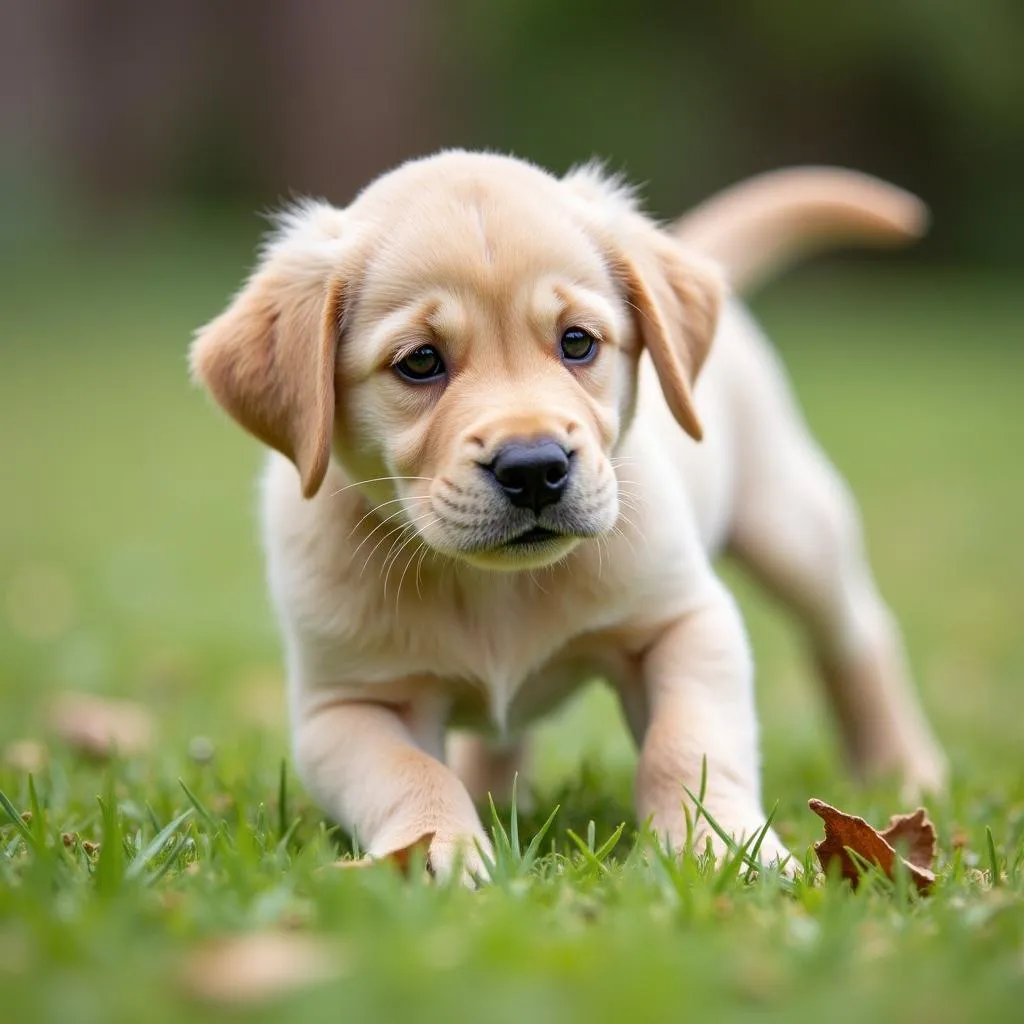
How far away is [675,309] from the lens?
10.8 ft

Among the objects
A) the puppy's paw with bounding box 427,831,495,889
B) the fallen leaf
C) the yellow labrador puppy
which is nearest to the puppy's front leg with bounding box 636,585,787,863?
the yellow labrador puppy

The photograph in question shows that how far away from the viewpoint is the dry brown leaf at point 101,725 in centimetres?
407

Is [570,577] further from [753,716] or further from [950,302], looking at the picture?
[950,302]

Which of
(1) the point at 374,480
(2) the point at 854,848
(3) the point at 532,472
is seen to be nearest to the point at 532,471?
(3) the point at 532,472

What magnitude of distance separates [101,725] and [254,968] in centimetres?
274

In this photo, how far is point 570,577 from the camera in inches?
122

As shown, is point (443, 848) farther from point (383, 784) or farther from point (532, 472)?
point (532, 472)

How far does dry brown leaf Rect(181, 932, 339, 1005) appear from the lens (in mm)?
1730

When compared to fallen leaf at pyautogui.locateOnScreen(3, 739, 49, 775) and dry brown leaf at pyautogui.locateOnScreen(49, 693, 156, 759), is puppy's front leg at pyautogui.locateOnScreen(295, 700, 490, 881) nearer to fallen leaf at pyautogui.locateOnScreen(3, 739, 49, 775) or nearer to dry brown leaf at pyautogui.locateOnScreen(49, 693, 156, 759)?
dry brown leaf at pyautogui.locateOnScreen(49, 693, 156, 759)

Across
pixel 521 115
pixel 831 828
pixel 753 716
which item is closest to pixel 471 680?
pixel 753 716

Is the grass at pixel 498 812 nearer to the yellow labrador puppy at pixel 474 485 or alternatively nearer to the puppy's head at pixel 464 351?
the yellow labrador puppy at pixel 474 485

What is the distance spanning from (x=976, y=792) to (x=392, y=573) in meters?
1.62

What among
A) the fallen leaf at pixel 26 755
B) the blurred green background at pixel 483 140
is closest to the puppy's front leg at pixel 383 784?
the fallen leaf at pixel 26 755

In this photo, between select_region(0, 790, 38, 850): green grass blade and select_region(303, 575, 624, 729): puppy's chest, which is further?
select_region(303, 575, 624, 729): puppy's chest
